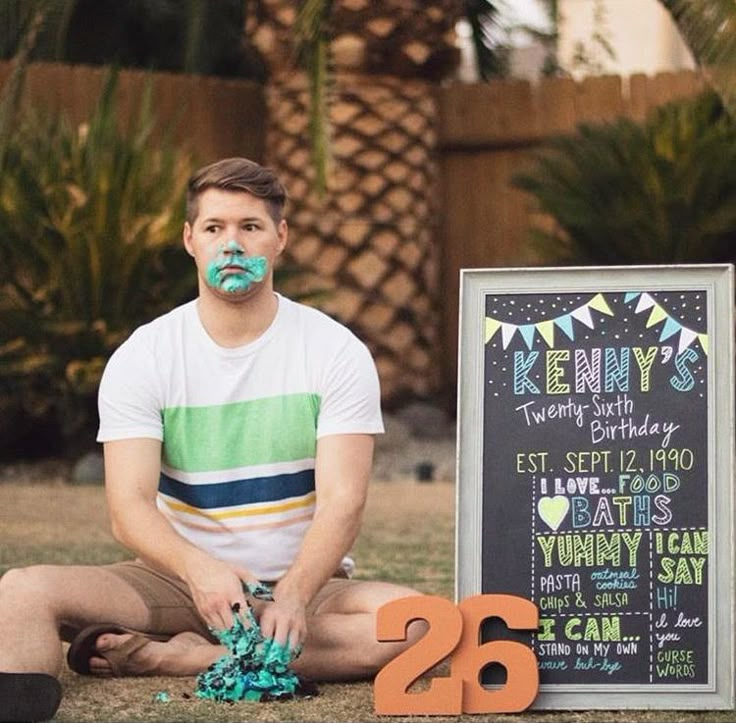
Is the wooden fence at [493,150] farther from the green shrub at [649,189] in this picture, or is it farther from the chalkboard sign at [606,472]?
the chalkboard sign at [606,472]

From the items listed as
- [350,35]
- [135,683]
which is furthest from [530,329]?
[350,35]

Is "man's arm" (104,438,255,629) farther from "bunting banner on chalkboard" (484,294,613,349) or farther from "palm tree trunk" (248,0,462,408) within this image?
"palm tree trunk" (248,0,462,408)

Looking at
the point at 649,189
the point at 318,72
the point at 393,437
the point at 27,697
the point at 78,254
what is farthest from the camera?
the point at 393,437

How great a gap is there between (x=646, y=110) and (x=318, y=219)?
2215 millimetres

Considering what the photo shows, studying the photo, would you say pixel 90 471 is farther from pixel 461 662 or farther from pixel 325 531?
pixel 461 662

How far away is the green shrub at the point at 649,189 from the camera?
10.5 meters

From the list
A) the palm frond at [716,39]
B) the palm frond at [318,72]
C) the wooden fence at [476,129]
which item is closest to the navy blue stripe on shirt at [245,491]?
the palm frond at [716,39]

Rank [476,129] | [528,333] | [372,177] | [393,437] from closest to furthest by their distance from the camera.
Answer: [528,333] → [393,437] → [372,177] → [476,129]

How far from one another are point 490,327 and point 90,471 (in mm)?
5928

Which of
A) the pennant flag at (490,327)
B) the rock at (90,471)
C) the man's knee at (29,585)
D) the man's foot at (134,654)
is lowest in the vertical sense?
the man's foot at (134,654)

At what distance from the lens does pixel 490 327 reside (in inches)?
176

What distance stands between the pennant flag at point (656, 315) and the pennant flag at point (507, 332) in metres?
0.32

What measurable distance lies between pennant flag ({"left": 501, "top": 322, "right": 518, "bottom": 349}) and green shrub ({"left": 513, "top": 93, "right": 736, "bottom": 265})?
242 inches

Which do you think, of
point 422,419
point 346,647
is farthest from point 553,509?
point 422,419
